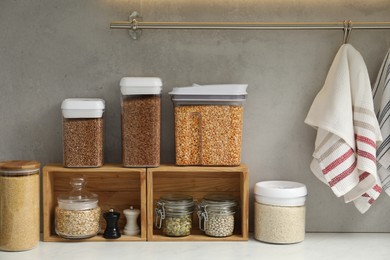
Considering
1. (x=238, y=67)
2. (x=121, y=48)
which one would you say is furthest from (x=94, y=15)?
(x=238, y=67)

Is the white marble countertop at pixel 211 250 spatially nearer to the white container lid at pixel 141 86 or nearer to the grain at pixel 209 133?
the grain at pixel 209 133

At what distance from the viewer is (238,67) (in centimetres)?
206

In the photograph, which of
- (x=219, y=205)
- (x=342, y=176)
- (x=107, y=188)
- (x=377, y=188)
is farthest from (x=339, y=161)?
(x=107, y=188)

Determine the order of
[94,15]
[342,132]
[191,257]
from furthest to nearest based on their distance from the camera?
1. [94,15]
2. [342,132]
3. [191,257]

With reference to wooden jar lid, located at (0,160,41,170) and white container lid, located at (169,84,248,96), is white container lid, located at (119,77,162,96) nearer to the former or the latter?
white container lid, located at (169,84,248,96)

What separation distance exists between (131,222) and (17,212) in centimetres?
37

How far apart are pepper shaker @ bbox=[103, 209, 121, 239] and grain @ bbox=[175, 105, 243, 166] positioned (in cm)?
28

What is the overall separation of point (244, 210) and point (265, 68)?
49 centimetres

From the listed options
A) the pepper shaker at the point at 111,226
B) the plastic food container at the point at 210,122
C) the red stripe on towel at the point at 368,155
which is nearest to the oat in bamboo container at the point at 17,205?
the pepper shaker at the point at 111,226

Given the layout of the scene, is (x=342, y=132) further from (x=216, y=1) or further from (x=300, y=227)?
(x=216, y=1)

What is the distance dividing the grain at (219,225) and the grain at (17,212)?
551 mm

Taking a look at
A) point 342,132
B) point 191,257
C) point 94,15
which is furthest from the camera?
point 94,15

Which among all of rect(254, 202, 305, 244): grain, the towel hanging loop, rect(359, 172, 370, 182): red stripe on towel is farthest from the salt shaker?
the towel hanging loop

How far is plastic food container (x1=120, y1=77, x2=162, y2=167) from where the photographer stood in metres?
1.91
